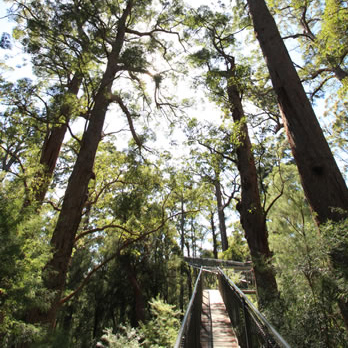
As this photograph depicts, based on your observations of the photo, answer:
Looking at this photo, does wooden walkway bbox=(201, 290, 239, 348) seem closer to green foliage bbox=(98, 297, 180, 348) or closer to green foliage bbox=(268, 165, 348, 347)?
green foliage bbox=(98, 297, 180, 348)

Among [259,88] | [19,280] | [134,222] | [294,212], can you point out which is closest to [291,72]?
[294,212]

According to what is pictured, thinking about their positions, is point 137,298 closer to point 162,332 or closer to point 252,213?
point 162,332

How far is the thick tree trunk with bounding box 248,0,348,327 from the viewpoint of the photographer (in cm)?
254

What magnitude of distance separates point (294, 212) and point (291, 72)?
3.94m

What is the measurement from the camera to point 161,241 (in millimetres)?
15484

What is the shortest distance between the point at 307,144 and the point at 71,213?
4595mm

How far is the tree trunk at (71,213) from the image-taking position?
4066mm

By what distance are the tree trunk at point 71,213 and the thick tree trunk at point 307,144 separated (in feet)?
11.8

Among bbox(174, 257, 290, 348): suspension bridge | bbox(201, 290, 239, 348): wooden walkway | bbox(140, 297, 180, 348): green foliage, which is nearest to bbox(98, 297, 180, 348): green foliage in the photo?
bbox(140, 297, 180, 348): green foliage

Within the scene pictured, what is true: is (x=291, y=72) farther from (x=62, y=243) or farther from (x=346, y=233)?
(x=62, y=243)

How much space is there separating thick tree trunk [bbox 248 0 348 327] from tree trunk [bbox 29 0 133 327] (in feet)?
11.8

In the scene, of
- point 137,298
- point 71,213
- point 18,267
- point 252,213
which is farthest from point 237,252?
point 18,267

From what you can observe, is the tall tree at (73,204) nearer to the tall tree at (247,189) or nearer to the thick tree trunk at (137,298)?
the tall tree at (247,189)

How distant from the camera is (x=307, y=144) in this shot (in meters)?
2.94
